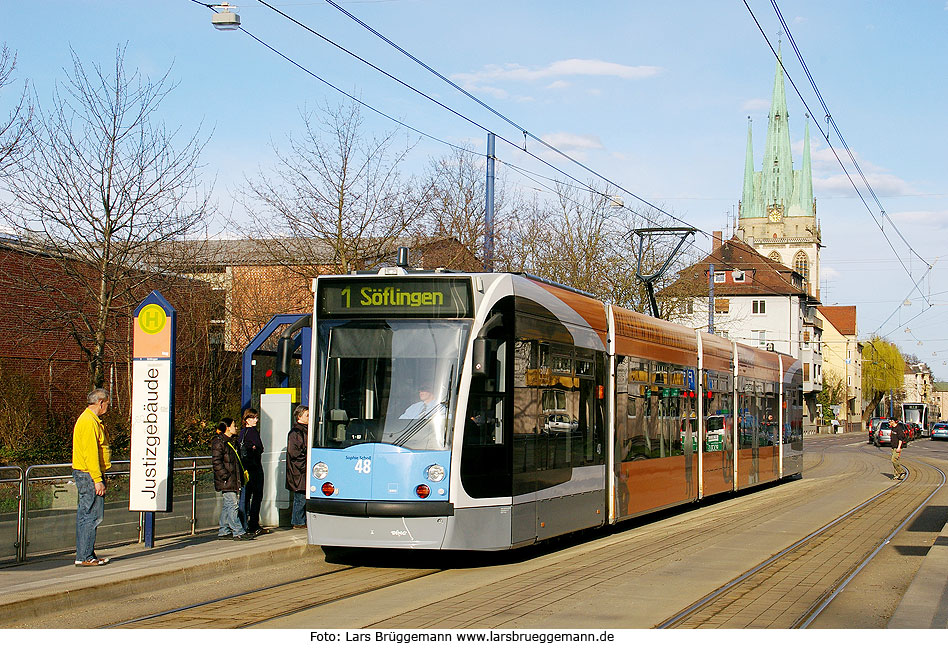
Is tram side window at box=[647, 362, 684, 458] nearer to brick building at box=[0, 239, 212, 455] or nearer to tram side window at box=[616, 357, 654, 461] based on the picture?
tram side window at box=[616, 357, 654, 461]

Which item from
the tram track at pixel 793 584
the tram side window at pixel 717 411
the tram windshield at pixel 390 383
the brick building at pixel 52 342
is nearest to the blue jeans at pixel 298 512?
the tram windshield at pixel 390 383

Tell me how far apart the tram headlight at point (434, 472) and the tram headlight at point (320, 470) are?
1132mm

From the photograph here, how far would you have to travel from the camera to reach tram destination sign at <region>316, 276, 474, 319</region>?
11375 mm

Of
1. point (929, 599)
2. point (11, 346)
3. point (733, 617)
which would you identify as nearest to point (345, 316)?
point (733, 617)

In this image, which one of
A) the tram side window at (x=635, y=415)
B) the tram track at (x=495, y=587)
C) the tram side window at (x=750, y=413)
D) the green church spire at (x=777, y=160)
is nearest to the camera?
the tram track at (x=495, y=587)

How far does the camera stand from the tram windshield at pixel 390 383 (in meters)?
11.0

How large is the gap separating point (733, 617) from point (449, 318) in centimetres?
427

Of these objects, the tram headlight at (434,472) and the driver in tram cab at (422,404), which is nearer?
the tram headlight at (434,472)

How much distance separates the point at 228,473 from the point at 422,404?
3.23 metres

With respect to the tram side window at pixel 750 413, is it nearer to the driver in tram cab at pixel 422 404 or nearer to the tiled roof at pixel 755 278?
the driver in tram cab at pixel 422 404

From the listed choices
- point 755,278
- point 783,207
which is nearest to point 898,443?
point 755,278

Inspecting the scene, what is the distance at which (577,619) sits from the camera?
829cm

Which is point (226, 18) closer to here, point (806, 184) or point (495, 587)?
point (495, 587)

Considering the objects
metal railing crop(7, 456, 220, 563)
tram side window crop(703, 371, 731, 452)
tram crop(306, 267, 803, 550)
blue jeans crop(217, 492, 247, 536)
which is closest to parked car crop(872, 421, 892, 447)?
tram side window crop(703, 371, 731, 452)
